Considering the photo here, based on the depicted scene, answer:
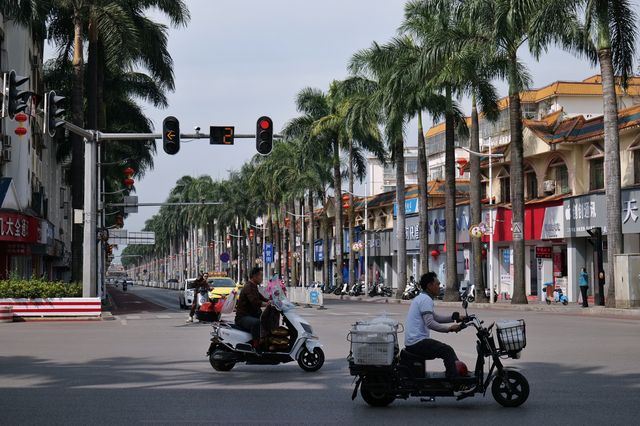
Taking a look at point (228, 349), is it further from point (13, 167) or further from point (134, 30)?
point (13, 167)

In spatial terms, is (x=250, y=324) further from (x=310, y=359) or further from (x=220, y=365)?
(x=310, y=359)

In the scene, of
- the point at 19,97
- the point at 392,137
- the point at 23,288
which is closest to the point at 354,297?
the point at 392,137

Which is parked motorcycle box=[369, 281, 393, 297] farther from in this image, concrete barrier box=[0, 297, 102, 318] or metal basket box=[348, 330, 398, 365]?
metal basket box=[348, 330, 398, 365]

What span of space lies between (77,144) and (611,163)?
21879 millimetres

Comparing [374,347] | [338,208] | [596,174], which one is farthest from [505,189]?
[374,347]

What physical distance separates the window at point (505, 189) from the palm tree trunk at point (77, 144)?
27.6m

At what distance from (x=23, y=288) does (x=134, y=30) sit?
Answer: 12571 mm

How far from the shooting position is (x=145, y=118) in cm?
6359

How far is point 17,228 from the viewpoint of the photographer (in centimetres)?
4003

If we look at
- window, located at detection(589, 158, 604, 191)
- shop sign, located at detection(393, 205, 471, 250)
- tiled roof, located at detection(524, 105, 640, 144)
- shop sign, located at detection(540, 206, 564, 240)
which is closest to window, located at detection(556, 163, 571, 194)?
shop sign, located at detection(540, 206, 564, 240)

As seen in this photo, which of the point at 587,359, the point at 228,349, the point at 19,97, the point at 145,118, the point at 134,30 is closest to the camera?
the point at 228,349

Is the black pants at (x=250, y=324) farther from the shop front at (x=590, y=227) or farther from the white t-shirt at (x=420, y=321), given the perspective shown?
the shop front at (x=590, y=227)

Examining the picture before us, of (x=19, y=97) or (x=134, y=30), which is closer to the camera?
(x=19, y=97)

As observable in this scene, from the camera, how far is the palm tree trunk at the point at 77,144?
40.5m
